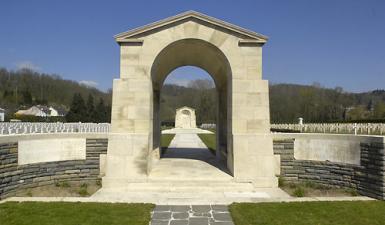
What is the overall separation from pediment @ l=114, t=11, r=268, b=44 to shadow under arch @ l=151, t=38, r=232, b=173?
627mm

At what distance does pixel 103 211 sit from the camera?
20.7 ft

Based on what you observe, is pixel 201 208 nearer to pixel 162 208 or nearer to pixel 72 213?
pixel 162 208

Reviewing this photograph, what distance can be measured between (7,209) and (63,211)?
1.23 m

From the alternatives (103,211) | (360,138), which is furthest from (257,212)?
(360,138)

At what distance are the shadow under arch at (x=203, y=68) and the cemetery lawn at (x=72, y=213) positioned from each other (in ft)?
14.3

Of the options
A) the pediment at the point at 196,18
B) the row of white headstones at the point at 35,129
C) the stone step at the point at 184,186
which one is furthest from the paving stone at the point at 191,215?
the row of white headstones at the point at 35,129

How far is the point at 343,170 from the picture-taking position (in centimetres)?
861

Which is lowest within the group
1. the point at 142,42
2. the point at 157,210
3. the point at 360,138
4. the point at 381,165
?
the point at 157,210

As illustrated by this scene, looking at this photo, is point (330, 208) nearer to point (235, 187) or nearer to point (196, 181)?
point (235, 187)

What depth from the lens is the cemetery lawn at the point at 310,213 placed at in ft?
19.1

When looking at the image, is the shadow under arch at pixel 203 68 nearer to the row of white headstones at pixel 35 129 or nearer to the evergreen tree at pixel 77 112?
the row of white headstones at pixel 35 129

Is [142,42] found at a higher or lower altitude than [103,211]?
higher

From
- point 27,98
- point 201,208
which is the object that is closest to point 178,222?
point 201,208

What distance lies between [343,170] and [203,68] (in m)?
6.83
